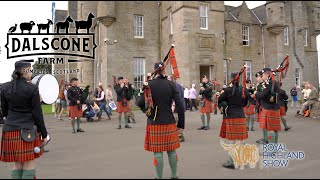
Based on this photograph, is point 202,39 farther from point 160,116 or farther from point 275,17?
point 160,116

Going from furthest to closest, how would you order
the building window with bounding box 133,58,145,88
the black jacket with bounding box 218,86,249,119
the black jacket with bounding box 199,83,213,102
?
the building window with bounding box 133,58,145,88 < the black jacket with bounding box 199,83,213,102 < the black jacket with bounding box 218,86,249,119

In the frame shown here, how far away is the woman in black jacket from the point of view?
4.05m

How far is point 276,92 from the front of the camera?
6.93m

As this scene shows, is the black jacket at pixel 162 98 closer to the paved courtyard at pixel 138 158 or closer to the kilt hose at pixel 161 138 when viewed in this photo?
the kilt hose at pixel 161 138

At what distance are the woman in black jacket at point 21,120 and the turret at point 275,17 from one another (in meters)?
25.9

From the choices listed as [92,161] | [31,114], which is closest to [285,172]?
[92,161]

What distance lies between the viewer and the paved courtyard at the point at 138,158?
5.12 m

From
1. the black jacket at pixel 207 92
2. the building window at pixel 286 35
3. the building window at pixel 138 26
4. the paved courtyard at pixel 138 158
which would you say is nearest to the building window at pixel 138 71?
the building window at pixel 138 26

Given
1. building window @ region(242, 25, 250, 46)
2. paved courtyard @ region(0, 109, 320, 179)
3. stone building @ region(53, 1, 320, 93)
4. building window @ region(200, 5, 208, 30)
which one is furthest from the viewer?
building window @ region(242, 25, 250, 46)

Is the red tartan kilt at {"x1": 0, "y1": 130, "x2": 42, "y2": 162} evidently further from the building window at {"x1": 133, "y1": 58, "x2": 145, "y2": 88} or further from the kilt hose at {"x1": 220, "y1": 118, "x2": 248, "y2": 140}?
the building window at {"x1": 133, "y1": 58, "x2": 145, "y2": 88}

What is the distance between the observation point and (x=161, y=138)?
466 centimetres

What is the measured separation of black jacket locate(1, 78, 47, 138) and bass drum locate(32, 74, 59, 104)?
3245mm

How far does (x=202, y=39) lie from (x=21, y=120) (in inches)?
757

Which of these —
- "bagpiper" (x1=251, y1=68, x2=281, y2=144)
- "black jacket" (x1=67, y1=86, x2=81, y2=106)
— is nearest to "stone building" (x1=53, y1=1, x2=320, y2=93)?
"black jacket" (x1=67, y1=86, x2=81, y2=106)
